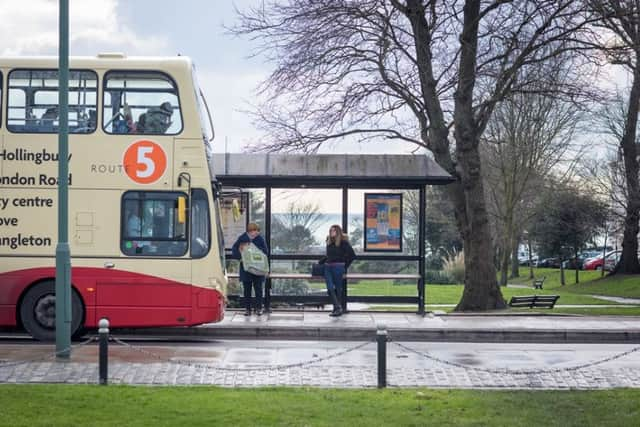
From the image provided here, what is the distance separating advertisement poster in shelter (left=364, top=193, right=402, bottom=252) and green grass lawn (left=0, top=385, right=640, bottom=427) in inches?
370

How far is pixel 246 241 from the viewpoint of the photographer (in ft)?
64.7

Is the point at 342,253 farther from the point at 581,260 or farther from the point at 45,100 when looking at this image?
the point at 581,260

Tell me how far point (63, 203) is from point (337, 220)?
7.87 m

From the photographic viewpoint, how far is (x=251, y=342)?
17125 millimetres

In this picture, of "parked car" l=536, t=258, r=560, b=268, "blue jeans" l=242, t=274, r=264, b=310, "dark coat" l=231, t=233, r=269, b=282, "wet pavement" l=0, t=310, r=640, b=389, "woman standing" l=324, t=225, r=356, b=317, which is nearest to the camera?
"wet pavement" l=0, t=310, r=640, b=389

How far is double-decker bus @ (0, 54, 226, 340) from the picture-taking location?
16.3 meters

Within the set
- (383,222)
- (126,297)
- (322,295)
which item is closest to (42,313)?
(126,297)

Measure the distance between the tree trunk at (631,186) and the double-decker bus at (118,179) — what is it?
28759mm

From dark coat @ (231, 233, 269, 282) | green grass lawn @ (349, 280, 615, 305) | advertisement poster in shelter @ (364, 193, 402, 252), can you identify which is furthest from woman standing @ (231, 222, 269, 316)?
advertisement poster in shelter @ (364, 193, 402, 252)

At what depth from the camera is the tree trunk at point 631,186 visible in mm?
42594

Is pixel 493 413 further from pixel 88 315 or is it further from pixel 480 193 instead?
pixel 480 193

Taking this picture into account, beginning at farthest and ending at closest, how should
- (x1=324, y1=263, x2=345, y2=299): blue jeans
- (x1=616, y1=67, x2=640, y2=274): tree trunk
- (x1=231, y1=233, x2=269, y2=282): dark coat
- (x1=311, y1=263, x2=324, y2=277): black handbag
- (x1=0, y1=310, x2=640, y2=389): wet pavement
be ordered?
(x1=616, y1=67, x2=640, y2=274): tree trunk, (x1=311, y1=263, x2=324, y2=277): black handbag, (x1=324, y1=263, x2=345, y2=299): blue jeans, (x1=231, y1=233, x2=269, y2=282): dark coat, (x1=0, y1=310, x2=640, y2=389): wet pavement

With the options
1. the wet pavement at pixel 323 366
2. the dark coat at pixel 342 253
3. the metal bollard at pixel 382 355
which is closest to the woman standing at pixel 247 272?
the dark coat at pixel 342 253

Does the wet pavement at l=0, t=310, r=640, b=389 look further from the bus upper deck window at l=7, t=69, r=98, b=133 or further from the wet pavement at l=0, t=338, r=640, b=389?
the bus upper deck window at l=7, t=69, r=98, b=133
